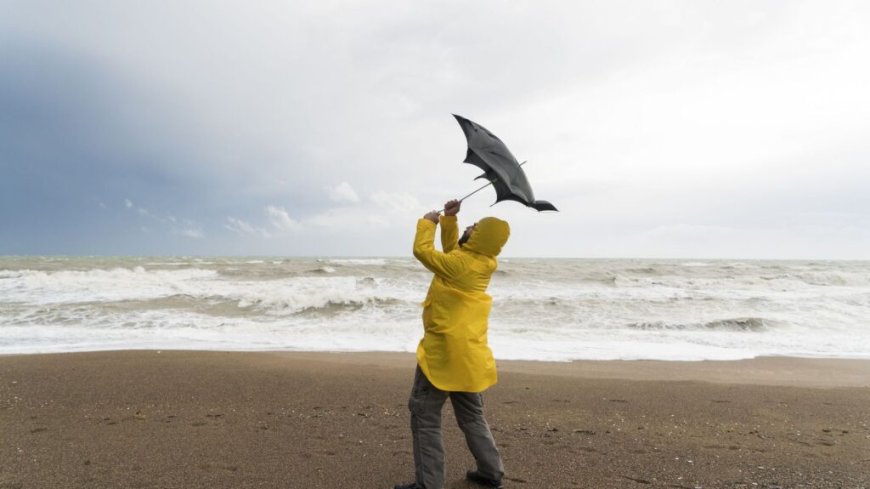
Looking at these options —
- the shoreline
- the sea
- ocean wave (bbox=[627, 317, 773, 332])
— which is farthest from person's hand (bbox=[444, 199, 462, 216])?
ocean wave (bbox=[627, 317, 773, 332])

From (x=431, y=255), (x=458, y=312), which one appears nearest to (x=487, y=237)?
(x=431, y=255)

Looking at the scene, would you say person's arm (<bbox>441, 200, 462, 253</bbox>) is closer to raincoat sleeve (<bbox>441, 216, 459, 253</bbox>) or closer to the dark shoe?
raincoat sleeve (<bbox>441, 216, 459, 253</bbox>)

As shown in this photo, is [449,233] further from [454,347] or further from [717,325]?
[717,325]

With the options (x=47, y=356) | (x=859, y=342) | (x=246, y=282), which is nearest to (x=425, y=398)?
(x=47, y=356)

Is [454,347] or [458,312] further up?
[458,312]

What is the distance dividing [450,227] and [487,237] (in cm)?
29

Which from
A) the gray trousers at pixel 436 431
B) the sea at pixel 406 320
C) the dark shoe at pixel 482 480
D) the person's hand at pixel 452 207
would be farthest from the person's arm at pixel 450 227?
the sea at pixel 406 320

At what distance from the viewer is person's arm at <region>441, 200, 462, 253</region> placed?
11.1 ft

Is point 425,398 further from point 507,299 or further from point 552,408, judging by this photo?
point 507,299

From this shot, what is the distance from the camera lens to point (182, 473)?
11.9ft

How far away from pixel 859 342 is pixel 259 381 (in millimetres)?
11911

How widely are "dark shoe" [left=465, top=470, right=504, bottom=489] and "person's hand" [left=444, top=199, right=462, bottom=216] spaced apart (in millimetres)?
1755

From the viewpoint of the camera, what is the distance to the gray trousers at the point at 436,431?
3172 millimetres

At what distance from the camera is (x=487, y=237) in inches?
130
